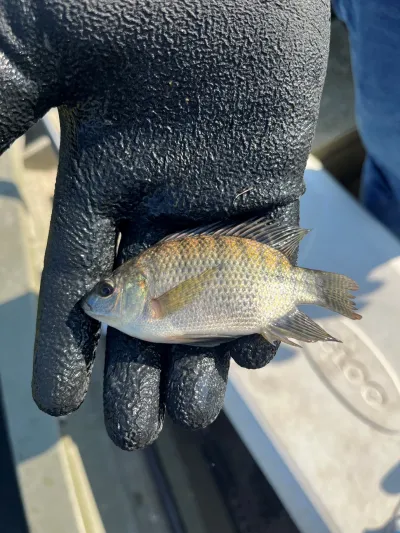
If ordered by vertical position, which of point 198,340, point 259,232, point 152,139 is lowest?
point 198,340

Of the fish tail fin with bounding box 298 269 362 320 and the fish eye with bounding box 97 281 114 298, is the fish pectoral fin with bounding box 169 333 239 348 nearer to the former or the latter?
the fish eye with bounding box 97 281 114 298

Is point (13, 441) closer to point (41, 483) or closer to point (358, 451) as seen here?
point (41, 483)

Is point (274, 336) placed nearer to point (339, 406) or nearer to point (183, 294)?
point (183, 294)

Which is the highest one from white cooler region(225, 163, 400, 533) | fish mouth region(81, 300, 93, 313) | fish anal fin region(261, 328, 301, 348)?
fish mouth region(81, 300, 93, 313)

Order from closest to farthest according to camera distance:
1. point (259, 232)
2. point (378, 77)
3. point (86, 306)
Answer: point (86, 306), point (259, 232), point (378, 77)

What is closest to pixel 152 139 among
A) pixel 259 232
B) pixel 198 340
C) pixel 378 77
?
pixel 259 232

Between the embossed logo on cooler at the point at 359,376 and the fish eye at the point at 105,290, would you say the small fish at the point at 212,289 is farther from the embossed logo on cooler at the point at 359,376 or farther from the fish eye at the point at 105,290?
the embossed logo on cooler at the point at 359,376

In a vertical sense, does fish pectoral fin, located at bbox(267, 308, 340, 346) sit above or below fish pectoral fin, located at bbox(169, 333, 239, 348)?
below

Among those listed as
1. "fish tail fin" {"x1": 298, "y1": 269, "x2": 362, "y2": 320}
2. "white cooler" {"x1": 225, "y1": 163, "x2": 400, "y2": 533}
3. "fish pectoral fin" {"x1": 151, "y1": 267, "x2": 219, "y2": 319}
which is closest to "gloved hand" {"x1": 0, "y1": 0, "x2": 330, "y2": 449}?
"fish pectoral fin" {"x1": 151, "y1": 267, "x2": 219, "y2": 319}
